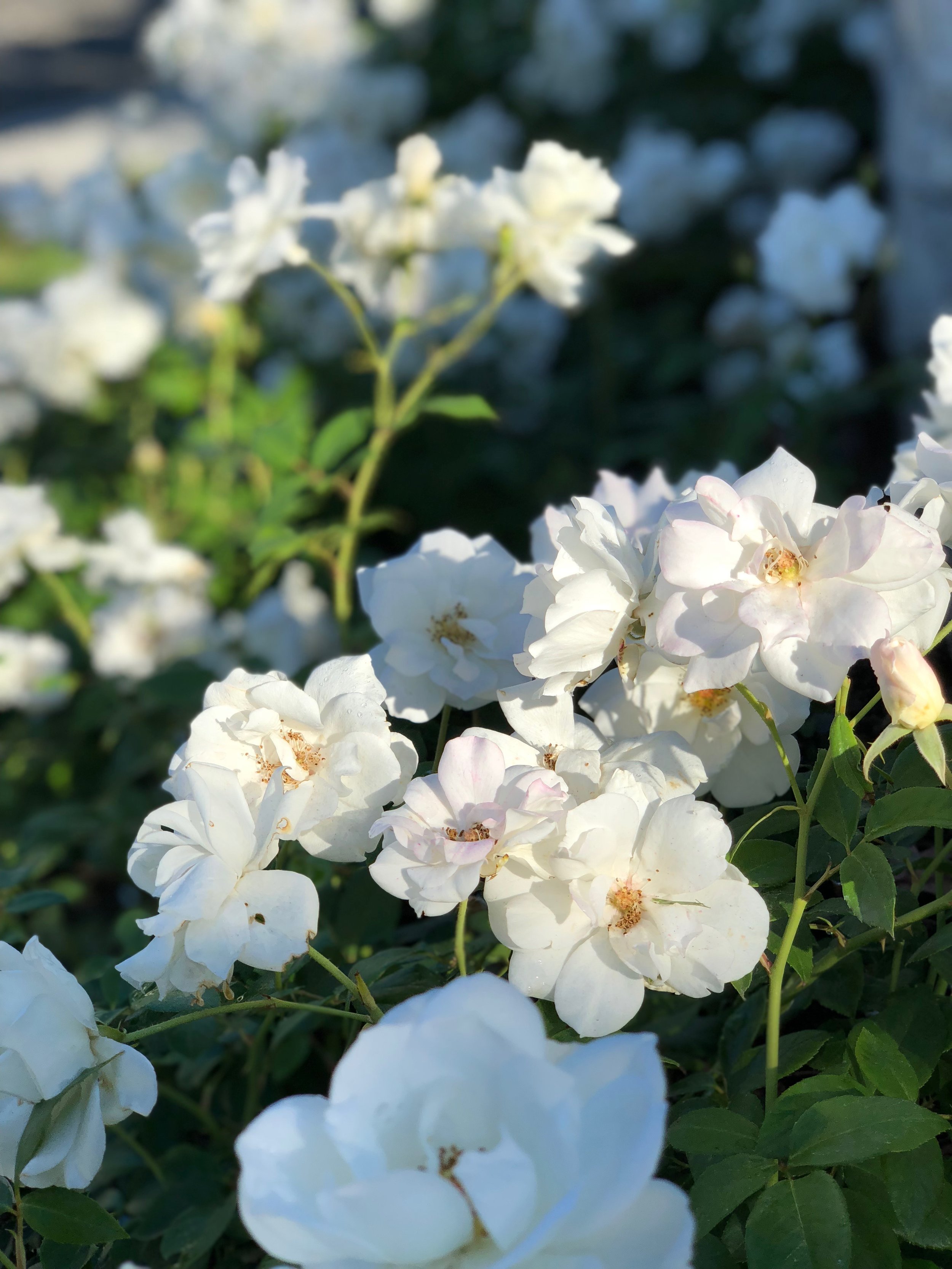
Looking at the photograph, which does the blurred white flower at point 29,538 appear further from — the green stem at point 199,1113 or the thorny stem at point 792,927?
the thorny stem at point 792,927

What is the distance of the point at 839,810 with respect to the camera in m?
0.67

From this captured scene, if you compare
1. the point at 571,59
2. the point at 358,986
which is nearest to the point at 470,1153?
the point at 358,986

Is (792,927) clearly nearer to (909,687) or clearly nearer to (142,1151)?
(909,687)

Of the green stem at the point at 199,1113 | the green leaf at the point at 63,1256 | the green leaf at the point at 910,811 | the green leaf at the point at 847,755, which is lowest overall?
the green stem at the point at 199,1113

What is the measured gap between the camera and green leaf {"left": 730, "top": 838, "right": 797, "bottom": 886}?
0.70 meters

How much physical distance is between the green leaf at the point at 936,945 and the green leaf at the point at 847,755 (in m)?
0.10

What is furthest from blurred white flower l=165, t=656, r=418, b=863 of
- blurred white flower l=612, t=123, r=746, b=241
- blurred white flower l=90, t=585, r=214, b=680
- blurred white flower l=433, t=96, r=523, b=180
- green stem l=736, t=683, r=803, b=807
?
blurred white flower l=433, t=96, r=523, b=180

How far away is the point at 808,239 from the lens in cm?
192

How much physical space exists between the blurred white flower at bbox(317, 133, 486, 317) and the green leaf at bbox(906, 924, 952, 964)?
95 centimetres

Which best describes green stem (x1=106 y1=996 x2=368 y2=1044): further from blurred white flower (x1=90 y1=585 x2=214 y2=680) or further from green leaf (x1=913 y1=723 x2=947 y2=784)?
blurred white flower (x1=90 y1=585 x2=214 y2=680)

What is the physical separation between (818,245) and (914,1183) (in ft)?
5.27

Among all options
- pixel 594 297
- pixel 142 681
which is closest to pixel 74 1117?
pixel 142 681

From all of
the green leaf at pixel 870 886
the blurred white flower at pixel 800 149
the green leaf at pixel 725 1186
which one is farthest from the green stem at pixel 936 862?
the blurred white flower at pixel 800 149

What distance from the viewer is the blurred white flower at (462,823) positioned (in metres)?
0.61
